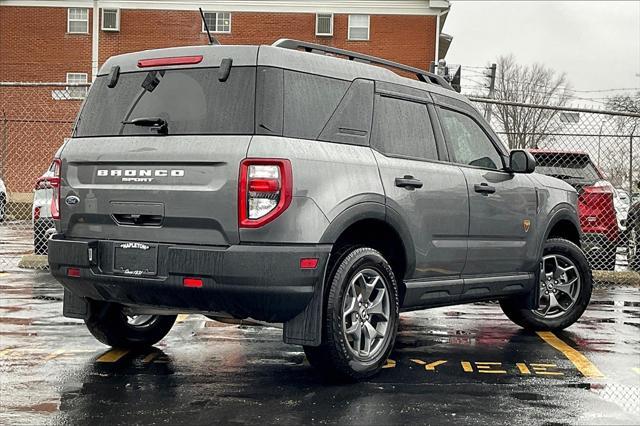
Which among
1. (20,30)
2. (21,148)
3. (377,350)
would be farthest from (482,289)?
(20,30)

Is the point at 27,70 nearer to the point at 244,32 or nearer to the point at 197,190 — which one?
the point at 244,32

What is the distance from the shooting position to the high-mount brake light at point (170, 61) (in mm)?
5496

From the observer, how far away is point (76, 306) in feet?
19.6

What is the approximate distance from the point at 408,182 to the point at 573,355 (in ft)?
6.46

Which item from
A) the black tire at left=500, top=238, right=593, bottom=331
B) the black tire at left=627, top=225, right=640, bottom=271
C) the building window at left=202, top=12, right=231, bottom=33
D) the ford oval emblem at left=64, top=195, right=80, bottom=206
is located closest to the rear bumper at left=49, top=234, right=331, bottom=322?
the ford oval emblem at left=64, top=195, right=80, bottom=206

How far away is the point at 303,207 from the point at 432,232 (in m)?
1.37

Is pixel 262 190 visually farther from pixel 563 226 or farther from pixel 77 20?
pixel 77 20

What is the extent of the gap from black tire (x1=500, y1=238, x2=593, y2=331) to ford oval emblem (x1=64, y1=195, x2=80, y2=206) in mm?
3925

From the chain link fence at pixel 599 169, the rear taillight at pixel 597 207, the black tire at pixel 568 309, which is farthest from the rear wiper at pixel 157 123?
the rear taillight at pixel 597 207

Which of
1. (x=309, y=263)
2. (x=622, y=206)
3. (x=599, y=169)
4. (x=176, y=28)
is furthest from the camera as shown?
(x=176, y=28)

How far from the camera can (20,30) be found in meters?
35.5

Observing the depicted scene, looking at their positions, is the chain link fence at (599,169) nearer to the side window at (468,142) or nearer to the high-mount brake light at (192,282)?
the side window at (468,142)

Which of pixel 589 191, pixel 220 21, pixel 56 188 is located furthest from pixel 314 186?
pixel 220 21

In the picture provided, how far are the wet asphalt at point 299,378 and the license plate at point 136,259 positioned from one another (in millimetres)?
698
